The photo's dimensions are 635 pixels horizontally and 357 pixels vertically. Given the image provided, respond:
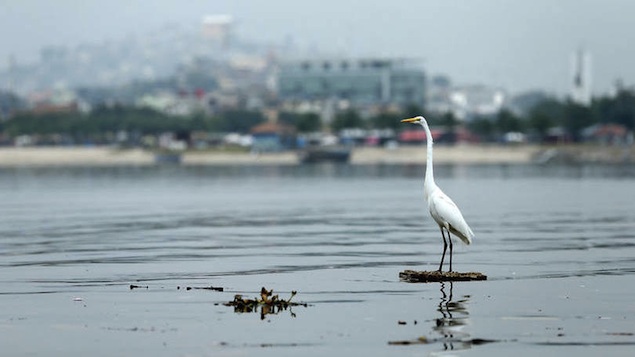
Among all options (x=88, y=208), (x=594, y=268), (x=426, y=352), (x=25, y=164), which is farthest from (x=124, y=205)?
(x=25, y=164)

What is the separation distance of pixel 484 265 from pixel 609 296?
244 inches

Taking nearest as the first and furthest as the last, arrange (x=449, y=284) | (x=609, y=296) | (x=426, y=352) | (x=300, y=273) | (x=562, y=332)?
1. (x=426, y=352)
2. (x=562, y=332)
3. (x=609, y=296)
4. (x=449, y=284)
5. (x=300, y=273)

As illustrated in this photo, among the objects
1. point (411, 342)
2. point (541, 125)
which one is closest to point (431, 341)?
point (411, 342)

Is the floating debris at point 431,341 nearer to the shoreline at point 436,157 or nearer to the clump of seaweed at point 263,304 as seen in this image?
the clump of seaweed at point 263,304

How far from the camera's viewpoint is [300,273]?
1079 inches

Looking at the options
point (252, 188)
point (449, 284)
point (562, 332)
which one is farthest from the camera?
point (252, 188)

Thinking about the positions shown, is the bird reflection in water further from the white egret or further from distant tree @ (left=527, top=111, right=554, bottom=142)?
distant tree @ (left=527, top=111, right=554, bottom=142)

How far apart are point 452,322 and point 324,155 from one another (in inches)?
6140

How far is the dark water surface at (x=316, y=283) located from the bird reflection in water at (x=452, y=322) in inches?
1.5

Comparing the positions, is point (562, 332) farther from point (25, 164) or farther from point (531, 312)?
point (25, 164)

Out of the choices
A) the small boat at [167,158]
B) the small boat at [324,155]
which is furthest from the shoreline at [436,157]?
the small boat at [324,155]

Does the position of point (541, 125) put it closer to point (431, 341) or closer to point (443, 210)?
point (443, 210)

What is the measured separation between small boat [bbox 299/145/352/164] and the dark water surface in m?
122

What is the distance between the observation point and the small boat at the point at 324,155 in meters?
176
